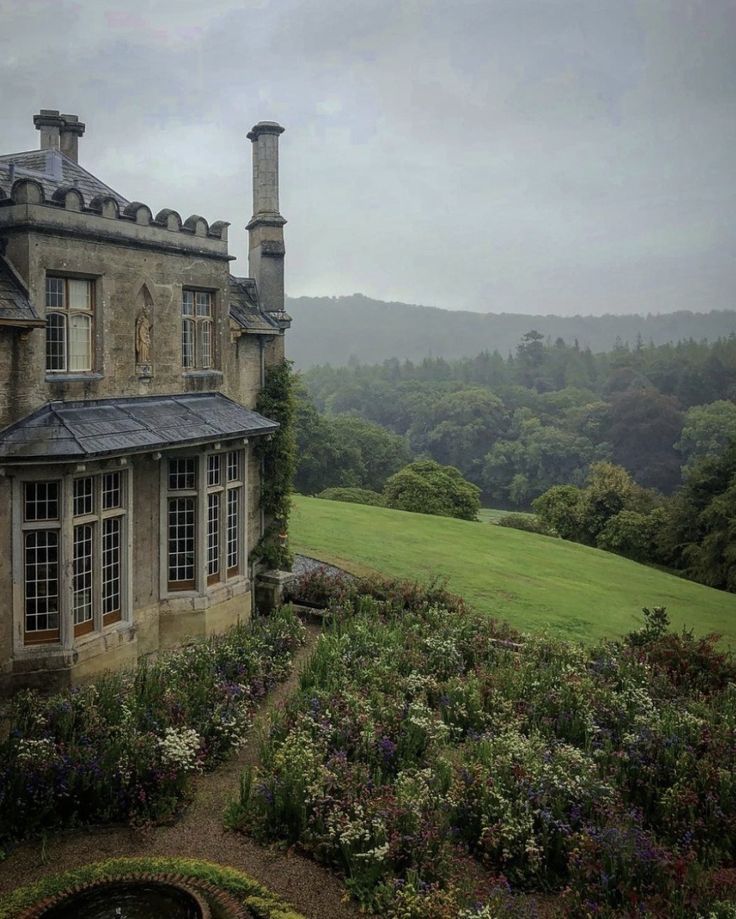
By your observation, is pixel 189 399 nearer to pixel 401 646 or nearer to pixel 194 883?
pixel 401 646

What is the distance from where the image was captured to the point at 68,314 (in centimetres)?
1388

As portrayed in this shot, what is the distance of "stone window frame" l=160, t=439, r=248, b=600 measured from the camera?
15.7 m

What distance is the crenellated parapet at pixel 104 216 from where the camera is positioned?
13.0 meters

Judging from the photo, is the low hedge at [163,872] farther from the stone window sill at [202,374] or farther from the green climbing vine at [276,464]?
the stone window sill at [202,374]

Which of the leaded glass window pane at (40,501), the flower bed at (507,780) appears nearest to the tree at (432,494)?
the flower bed at (507,780)

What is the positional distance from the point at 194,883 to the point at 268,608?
998 cm

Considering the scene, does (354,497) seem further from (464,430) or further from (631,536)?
(464,430)

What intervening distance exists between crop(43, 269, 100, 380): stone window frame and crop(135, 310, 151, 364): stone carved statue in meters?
0.93

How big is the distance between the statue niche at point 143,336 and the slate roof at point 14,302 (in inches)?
93.1

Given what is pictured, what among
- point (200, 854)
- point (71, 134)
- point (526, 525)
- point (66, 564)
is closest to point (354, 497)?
point (526, 525)

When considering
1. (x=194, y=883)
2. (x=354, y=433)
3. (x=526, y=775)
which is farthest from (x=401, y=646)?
(x=354, y=433)

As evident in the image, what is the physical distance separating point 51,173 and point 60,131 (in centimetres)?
398

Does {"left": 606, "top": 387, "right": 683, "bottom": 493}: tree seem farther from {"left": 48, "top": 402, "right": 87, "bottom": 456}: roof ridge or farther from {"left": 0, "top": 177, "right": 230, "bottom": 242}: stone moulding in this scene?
{"left": 48, "top": 402, "right": 87, "bottom": 456}: roof ridge

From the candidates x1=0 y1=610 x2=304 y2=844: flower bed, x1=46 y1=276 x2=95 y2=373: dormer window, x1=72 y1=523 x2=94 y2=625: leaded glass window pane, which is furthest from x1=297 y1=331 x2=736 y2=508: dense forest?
x1=72 y1=523 x2=94 y2=625: leaded glass window pane
